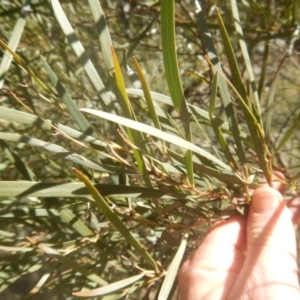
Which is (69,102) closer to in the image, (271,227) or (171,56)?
(171,56)

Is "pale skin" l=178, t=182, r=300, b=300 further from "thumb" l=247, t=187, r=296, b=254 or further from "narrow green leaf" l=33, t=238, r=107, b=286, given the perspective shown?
"narrow green leaf" l=33, t=238, r=107, b=286

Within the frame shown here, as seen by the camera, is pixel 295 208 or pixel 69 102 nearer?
pixel 69 102

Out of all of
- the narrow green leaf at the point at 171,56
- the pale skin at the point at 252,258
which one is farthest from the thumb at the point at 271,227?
the narrow green leaf at the point at 171,56

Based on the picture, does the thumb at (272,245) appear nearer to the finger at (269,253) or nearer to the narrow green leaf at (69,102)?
the finger at (269,253)

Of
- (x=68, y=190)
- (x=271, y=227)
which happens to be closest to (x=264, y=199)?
(x=271, y=227)

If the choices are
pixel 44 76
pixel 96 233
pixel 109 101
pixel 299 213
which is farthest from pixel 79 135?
pixel 44 76

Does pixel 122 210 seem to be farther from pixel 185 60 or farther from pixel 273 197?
pixel 185 60
